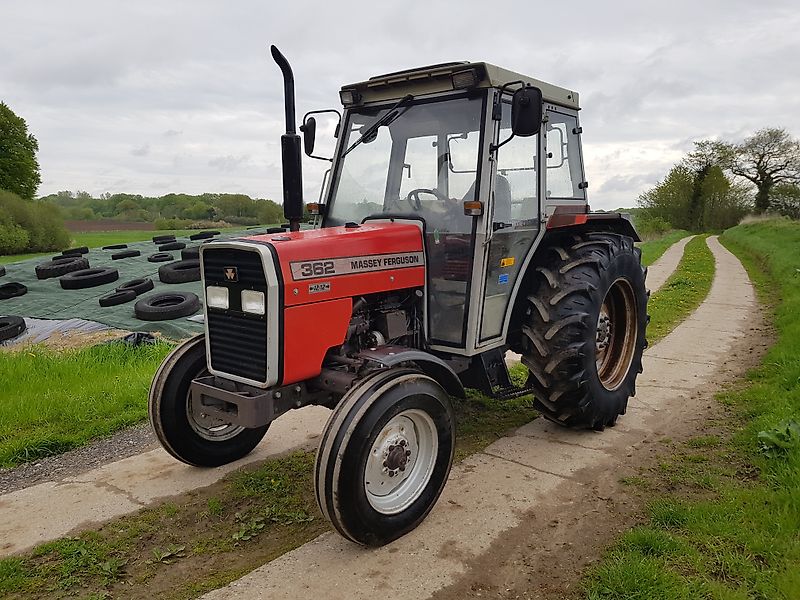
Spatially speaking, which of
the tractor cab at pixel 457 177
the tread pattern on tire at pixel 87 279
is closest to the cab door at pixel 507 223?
the tractor cab at pixel 457 177

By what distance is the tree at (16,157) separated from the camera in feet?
107

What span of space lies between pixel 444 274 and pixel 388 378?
42.8 inches

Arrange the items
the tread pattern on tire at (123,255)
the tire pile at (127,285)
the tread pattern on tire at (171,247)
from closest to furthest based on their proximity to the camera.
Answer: the tire pile at (127,285) < the tread pattern on tire at (123,255) < the tread pattern on tire at (171,247)

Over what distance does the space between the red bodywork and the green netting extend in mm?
4901

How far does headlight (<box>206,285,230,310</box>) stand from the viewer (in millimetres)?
3576

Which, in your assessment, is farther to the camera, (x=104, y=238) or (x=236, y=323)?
(x=104, y=238)

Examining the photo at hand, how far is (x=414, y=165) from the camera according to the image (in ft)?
14.5

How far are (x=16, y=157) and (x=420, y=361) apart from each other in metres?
36.6

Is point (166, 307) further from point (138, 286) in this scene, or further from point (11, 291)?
point (11, 291)

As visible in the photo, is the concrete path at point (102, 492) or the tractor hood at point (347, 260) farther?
the concrete path at point (102, 492)

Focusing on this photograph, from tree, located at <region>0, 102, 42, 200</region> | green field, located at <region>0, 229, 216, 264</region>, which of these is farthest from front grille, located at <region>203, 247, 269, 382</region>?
tree, located at <region>0, 102, 42, 200</region>

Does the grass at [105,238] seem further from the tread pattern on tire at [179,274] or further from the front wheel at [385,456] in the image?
the front wheel at [385,456]

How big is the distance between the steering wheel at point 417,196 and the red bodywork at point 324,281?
387 millimetres

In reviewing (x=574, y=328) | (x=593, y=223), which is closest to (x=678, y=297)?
(x=593, y=223)
